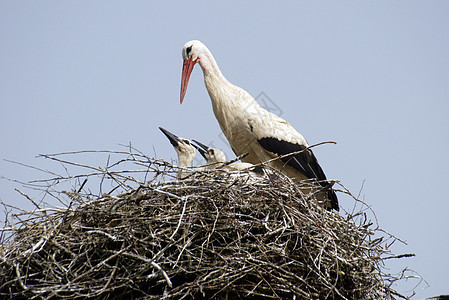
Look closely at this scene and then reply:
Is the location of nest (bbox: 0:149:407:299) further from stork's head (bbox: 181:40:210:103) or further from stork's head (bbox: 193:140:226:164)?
stork's head (bbox: 181:40:210:103)

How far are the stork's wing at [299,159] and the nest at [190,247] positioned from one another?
3.90 ft

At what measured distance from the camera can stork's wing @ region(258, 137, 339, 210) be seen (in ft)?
16.2

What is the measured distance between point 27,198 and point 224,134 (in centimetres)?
180

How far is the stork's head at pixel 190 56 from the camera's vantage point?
5207 mm

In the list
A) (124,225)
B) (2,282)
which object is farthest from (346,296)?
(2,282)

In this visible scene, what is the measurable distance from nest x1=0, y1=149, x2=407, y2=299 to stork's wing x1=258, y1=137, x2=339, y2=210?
46.8 inches

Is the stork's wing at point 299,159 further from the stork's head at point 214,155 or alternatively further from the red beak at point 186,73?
the red beak at point 186,73

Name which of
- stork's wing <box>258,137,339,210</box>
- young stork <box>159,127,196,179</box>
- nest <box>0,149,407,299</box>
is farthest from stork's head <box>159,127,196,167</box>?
nest <box>0,149,407,299</box>

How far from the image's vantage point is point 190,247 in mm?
3359

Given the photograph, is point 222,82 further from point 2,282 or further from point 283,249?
point 2,282

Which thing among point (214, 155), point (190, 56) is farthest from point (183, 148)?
point (190, 56)

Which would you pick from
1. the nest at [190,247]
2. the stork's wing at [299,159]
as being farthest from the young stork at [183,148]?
the nest at [190,247]

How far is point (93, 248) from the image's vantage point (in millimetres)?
3361

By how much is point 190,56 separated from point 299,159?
1174mm
